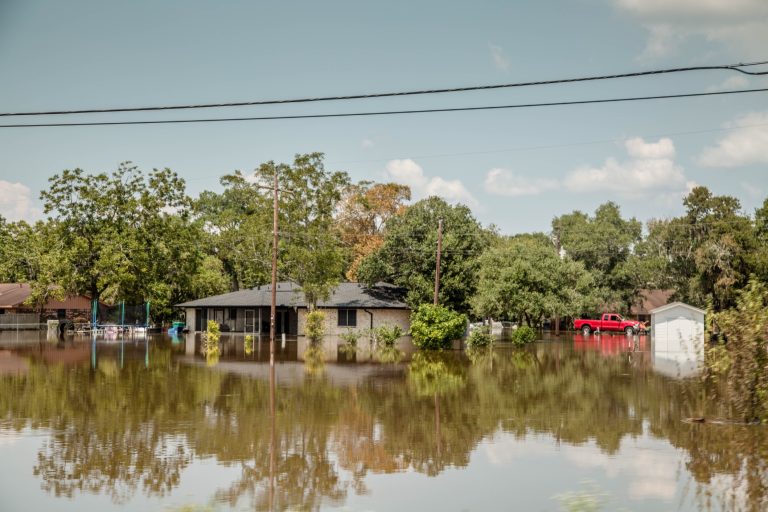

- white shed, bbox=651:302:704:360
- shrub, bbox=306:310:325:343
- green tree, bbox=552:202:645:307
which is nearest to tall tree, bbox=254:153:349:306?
shrub, bbox=306:310:325:343

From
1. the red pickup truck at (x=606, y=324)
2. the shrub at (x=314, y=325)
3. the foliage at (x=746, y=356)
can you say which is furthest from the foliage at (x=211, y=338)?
the red pickup truck at (x=606, y=324)

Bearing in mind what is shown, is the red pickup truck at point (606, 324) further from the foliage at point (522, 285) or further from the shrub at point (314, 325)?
the shrub at point (314, 325)

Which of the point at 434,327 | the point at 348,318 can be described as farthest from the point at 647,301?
the point at 434,327

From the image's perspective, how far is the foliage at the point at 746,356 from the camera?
15352 millimetres

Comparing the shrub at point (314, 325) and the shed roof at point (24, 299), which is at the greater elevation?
the shed roof at point (24, 299)

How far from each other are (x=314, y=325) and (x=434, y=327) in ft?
41.4

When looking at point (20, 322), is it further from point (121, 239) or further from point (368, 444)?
point (368, 444)

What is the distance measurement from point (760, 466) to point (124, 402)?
15.3 meters

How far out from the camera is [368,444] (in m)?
15.2

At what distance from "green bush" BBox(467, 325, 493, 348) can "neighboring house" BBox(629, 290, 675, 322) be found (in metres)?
42.8

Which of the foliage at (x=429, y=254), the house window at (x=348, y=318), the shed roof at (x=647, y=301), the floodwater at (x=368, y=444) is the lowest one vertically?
the floodwater at (x=368, y=444)

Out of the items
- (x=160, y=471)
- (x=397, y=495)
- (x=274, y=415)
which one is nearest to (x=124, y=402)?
(x=274, y=415)

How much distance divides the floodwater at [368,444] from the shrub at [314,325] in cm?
2585

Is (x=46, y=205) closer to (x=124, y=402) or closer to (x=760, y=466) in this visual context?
(x=124, y=402)
